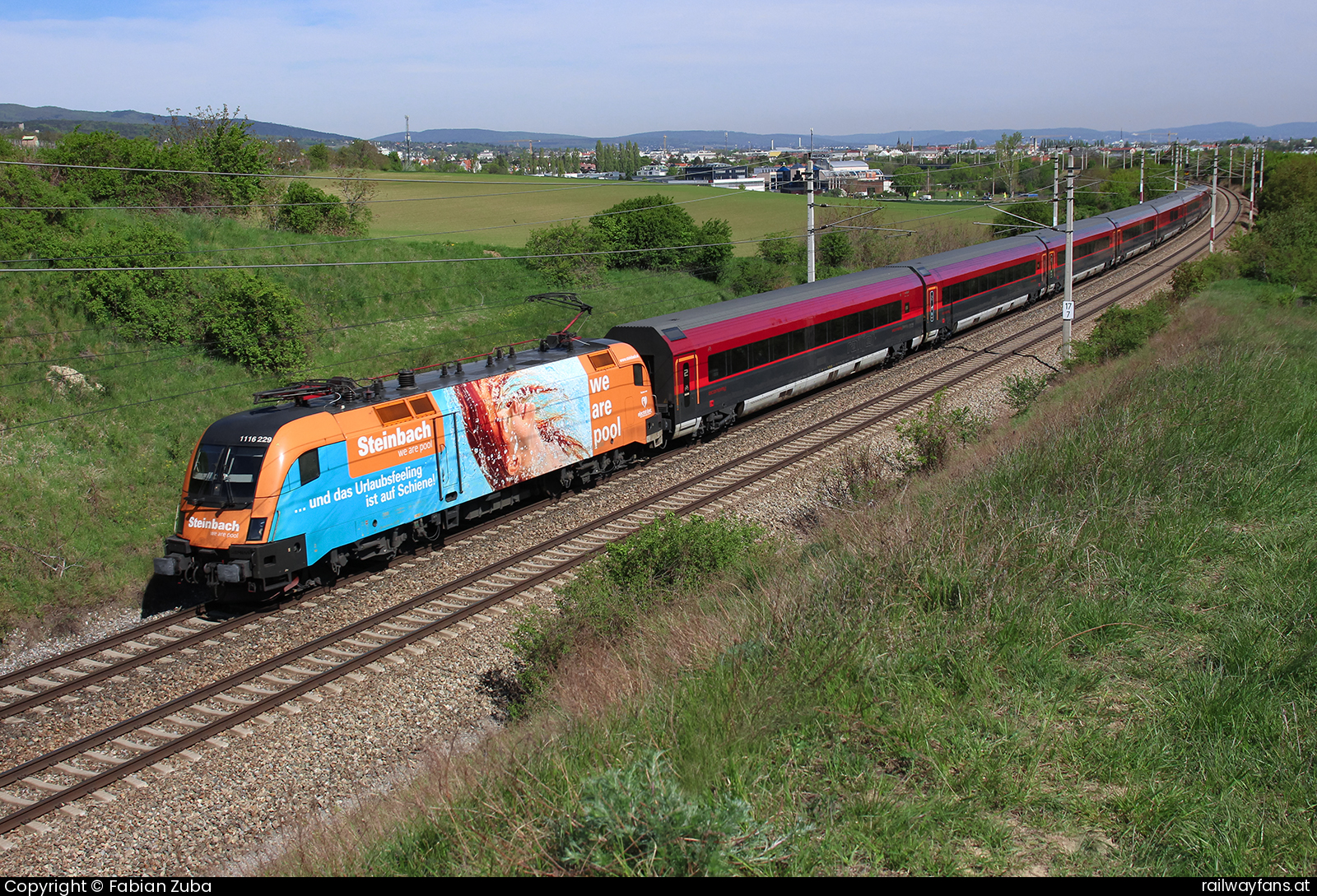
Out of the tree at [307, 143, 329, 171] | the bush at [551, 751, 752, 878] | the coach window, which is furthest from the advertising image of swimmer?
the tree at [307, 143, 329, 171]

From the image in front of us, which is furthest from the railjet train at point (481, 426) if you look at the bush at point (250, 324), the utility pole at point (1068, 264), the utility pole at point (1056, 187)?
the bush at point (250, 324)

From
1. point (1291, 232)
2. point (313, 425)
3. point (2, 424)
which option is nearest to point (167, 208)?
point (2, 424)

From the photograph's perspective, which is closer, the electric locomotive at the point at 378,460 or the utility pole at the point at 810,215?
the electric locomotive at the point at 378,460

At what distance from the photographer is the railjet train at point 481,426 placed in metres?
13.0

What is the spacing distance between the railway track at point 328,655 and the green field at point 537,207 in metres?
26.7

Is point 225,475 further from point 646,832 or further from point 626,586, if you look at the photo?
point 646,832

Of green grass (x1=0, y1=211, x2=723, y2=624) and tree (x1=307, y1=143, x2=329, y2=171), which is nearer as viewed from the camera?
green grass (x1=0, y1=211, x2=723, y2=624)

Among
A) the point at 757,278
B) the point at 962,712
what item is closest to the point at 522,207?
the point at 757,278

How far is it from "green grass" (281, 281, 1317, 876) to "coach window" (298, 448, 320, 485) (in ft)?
18.5

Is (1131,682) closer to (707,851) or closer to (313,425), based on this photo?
(707,851)

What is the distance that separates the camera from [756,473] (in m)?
19.0

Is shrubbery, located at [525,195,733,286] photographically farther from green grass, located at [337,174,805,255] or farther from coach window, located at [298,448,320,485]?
coach window, located at [298,448,320,485]

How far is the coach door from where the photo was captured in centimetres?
2012

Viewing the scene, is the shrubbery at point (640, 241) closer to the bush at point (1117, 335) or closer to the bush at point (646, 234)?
the bush at point (646, 234)
